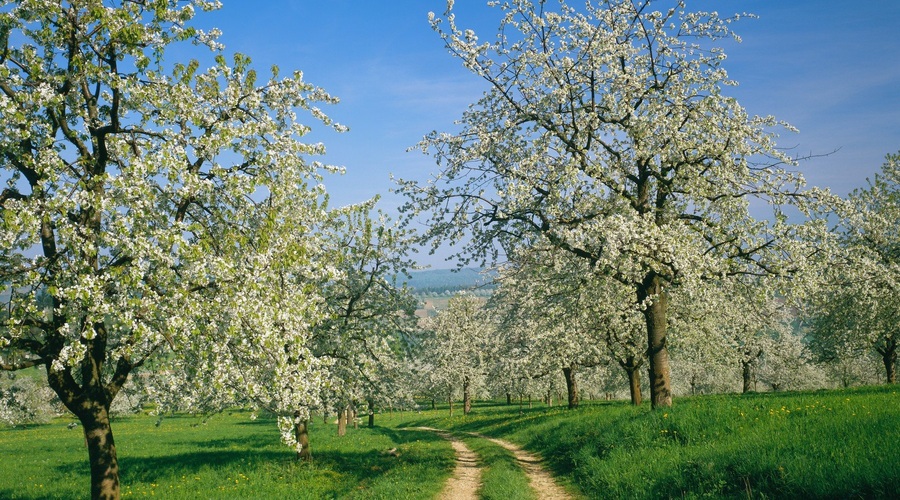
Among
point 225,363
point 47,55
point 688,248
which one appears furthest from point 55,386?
point 688,248

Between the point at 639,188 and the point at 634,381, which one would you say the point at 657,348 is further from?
the point at 634,381

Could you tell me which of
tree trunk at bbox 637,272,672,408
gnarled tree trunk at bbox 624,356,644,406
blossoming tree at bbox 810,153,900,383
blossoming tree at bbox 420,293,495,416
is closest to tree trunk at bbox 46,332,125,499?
tree trunk at bbox 637,272,672,408

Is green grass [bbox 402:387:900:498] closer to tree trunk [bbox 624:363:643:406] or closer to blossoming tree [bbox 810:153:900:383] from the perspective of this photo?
blossoming tree [bbox 810:153:900:383]

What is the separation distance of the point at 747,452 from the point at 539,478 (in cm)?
771

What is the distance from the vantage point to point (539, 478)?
1628 cm

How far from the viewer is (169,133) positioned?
33.7 feet

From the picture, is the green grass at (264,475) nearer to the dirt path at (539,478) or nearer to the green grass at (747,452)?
the dirt path at (539,478)

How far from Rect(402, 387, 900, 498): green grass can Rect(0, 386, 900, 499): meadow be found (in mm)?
26

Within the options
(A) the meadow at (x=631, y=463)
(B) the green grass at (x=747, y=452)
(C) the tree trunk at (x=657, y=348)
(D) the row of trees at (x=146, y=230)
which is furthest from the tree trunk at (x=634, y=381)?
(D) the row of trees at (x=146, y=230)

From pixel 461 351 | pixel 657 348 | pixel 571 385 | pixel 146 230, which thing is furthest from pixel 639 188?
pixel 461 351

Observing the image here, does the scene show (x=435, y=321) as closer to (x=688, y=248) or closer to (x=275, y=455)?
(x=275, y=455)

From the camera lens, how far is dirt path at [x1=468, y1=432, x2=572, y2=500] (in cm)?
1368

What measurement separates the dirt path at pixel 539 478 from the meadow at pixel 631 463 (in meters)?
0.37

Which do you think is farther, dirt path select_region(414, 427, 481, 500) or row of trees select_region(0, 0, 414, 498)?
dirt path select_region(414, 427, 481, 500)
